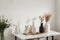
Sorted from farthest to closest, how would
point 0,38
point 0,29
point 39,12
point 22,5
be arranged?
point 39,12
point 22,5
point 0,38
point 0,29

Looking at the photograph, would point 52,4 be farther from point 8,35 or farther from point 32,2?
point 8,35

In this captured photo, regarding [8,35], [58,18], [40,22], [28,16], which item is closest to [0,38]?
[8,35]

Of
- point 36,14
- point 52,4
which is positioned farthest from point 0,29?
point 52,4

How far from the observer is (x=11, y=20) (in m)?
3.14

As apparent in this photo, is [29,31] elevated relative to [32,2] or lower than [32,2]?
lower

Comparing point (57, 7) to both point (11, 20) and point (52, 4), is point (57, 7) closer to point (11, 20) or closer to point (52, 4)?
point (52, 4)

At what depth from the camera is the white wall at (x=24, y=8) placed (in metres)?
3.09

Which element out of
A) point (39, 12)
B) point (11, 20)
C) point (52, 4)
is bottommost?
point (11, 20)

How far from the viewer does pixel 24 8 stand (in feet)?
10.8

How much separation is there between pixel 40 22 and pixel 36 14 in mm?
262

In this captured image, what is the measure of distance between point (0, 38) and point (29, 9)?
113 cm

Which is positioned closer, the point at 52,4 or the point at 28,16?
the point at 28,16

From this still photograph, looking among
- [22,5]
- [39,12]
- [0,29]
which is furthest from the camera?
[39,12]

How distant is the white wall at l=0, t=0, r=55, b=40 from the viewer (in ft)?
10.1
